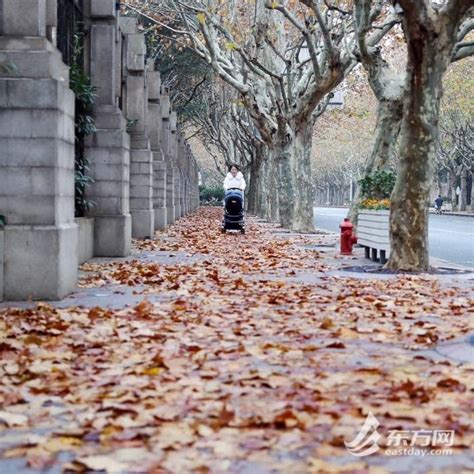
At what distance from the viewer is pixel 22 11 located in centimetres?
1098

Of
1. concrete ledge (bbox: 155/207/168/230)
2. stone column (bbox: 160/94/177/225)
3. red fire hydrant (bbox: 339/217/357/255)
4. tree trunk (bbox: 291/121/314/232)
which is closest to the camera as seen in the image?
red fire hydrant (bbox: 339/217/357/255)

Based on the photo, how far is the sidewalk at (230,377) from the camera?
15.1 feet

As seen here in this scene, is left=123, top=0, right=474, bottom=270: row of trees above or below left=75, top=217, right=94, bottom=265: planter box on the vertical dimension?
above

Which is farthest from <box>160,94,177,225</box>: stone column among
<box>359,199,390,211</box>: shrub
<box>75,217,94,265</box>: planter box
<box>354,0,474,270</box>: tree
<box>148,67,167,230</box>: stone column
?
<box>354,0,474,270</box>: tree

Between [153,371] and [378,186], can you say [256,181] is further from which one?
[153,371]

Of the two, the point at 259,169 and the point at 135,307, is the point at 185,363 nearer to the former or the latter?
the point at 135,307

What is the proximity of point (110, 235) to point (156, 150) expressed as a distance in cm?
1236

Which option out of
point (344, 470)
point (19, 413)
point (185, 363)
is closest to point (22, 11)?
point (185, 363)

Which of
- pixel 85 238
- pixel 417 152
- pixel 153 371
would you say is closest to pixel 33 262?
pixel 153 371

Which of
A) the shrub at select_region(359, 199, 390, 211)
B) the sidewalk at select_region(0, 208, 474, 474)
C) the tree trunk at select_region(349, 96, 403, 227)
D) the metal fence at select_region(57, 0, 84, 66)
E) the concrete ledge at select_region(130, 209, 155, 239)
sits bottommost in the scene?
the sidewalk at select_region(0, 208, 474, 474)

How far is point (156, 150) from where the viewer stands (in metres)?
29.6

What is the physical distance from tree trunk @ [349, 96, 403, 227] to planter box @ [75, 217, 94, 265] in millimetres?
6537

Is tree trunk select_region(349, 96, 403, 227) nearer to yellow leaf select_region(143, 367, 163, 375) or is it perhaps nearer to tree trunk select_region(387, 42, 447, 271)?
tree trunk select_region(387, 42, 447, 271)

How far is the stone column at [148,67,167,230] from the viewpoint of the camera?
2884cm
